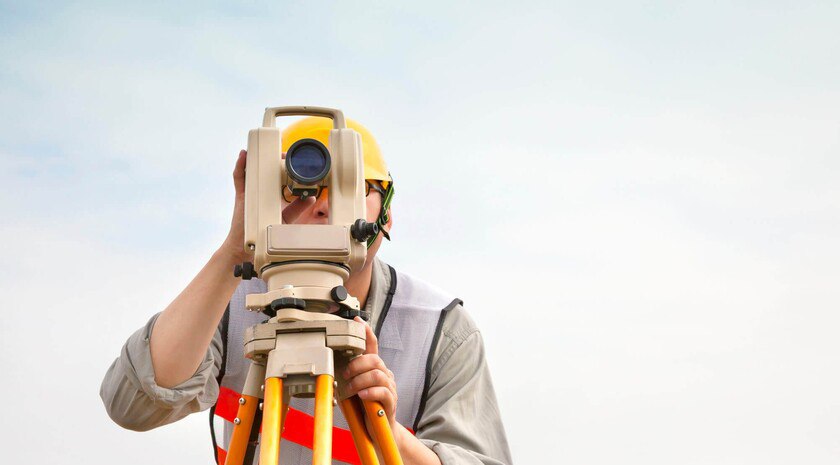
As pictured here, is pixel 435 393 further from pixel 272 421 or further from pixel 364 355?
pixel 272 421

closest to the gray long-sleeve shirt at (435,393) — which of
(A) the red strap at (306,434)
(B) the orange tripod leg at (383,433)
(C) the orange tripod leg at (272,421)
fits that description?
(A) the red strap at (306,434)

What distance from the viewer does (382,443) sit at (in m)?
2.43

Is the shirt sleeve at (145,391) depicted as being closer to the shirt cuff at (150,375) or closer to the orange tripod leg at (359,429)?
the shirt cuff at (150,375)

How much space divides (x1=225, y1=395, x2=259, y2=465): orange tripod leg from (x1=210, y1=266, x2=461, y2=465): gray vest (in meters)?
1.09

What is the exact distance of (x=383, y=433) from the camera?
244 centimetres

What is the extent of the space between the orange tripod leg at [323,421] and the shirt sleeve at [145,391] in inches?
40.3

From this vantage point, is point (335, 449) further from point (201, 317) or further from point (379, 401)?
point (379, 401)

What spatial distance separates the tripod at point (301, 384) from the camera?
7.32 feet

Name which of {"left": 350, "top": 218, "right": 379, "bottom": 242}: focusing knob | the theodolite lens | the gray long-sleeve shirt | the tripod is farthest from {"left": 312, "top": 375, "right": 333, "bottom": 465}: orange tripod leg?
the gray long-sleeve shirt

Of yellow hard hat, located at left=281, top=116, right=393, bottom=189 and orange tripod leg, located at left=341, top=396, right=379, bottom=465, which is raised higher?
yellow hard hat, located at left=281, top=116, right=393, bottom=189

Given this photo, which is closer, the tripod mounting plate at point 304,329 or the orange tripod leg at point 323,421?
the orange tripod leg at point 323,421

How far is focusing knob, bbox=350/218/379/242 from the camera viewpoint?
2453 mm

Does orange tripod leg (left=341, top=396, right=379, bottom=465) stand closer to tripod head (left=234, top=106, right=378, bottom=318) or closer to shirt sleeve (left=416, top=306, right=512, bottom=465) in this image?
tripod head (left=234, top=106, right=378, bottom=318)

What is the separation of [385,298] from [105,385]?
1181 millimetres
